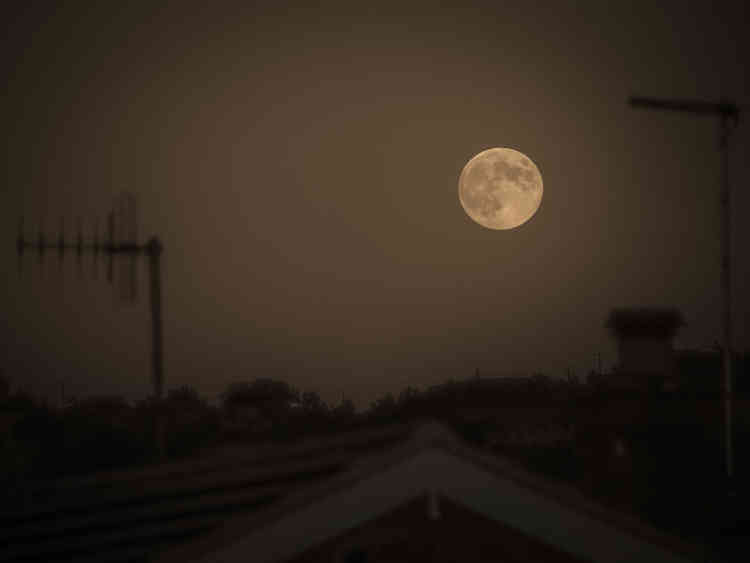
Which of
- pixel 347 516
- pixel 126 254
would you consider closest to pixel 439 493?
pixel 347 516

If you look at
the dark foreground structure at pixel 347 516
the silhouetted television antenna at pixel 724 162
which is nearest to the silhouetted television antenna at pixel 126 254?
the dark foreground structure at pixel 347 516

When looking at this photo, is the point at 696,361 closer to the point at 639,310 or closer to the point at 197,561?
the point at 639,310

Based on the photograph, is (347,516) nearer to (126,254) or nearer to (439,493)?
(439,493)

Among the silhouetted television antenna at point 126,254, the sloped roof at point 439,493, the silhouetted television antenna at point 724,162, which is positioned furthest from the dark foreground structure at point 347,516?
the silhouetted television antenna at point 724,162

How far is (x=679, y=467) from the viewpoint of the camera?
40.1ft

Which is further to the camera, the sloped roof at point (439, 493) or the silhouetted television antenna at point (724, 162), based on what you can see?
the silhouetted television antenna at point (724, 162)

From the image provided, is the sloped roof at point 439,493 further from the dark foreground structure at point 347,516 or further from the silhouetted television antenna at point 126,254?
the silhouetted television antenna at point 126,254

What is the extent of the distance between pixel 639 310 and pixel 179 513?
26.7 feet

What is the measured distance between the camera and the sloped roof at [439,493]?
3652 millimetres

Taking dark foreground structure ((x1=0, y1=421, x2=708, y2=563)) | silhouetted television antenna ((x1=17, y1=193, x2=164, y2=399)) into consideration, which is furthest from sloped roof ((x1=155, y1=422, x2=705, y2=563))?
silhouetted television antenna ((x1=17, y1=193, x2=164, y2=399))

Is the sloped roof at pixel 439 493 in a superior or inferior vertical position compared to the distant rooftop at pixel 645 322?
inferior

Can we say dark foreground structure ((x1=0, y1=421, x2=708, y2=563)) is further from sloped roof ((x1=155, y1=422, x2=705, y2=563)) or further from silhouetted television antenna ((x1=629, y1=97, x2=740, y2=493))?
silhouetted television antenna ((x1=629, y1=97, x2=740, y2=493))

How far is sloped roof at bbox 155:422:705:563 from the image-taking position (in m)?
3.65

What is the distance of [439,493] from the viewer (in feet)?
12.7
